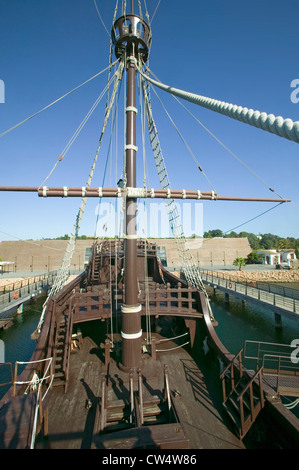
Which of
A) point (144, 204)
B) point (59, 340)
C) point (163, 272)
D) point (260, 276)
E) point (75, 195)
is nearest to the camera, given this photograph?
point (75, 195)

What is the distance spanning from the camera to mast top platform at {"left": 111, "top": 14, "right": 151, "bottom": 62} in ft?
22.3

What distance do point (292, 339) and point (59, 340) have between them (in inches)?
588

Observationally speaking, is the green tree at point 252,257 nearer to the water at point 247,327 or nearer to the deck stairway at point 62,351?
the water at point 247,327

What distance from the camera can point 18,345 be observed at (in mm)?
13812

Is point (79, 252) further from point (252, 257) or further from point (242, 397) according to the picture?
point (242, 397)

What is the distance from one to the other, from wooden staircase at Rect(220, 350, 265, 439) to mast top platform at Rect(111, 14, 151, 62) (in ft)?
30.3

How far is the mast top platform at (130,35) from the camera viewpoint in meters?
6.79

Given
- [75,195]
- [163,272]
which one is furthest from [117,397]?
[163,272]

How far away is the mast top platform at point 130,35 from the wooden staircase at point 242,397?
9232 millimetres

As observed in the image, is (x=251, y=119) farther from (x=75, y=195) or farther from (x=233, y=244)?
(x=233, y=244)

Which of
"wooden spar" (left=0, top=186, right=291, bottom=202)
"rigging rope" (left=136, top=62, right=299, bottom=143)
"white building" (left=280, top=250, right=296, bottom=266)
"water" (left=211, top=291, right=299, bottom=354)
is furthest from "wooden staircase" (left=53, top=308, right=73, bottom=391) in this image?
"white building" (left=280, top=250, right=296, bottom=266)

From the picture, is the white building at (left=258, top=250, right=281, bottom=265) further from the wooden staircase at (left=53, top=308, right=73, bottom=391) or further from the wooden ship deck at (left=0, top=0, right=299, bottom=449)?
the wooden staircase at (left=53, top=308, right=73, bottom=391)

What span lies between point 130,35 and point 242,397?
9839 mm

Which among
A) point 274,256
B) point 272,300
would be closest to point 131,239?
point 272,300
